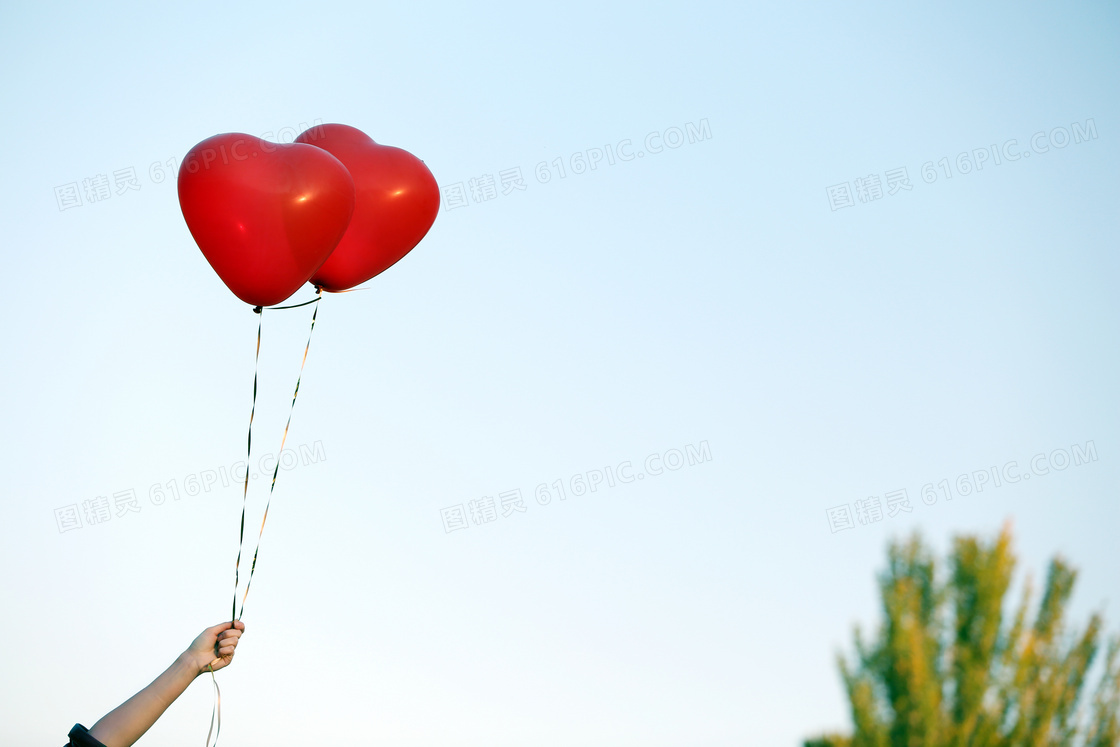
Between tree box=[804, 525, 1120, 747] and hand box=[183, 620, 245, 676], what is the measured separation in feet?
11.3

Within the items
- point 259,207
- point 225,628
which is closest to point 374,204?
point 259,207

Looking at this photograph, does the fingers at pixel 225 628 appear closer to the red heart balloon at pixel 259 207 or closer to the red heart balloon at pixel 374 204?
the red heart balloon at pixel 259 207

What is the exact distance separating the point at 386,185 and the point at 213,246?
0.93 metres

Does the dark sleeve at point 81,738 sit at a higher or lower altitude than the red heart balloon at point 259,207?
lower

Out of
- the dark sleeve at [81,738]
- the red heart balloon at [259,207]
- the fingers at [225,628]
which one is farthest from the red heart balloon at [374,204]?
the dark sleeve at [81,738]

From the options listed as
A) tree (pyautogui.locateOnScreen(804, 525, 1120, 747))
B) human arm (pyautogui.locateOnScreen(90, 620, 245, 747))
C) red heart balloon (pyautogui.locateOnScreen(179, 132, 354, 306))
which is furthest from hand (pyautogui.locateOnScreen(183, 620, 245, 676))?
tree (pyautogui.locateOnScreen(804, 525, 1120, 747))

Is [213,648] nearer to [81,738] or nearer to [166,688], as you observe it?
[166,688]

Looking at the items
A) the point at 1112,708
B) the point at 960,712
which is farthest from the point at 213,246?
the point at 1112,708

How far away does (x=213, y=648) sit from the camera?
2242 mm

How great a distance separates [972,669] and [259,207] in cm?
419

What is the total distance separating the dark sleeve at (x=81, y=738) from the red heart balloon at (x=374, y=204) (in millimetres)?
2769

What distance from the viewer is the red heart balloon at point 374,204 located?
4297mm

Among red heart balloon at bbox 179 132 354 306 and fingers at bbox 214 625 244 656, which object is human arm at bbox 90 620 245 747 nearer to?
fingers at bbox 214 625 244 656

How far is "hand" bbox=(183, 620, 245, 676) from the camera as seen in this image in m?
2.18
